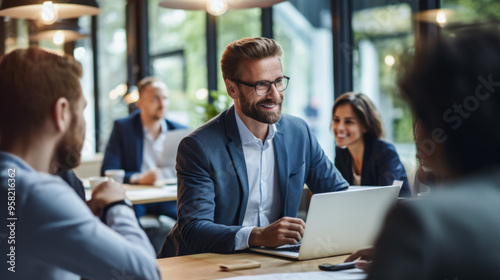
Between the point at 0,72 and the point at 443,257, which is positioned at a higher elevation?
the point at 0,72

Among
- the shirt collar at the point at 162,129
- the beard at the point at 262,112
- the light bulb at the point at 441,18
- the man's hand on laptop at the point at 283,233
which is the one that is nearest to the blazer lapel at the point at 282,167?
the beard at the point at 262,112

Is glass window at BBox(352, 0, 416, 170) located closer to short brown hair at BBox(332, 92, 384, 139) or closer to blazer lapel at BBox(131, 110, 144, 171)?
short brown hair at BBox(332, 92, 384, 139)

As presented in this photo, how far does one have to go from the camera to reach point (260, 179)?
2.54 meters

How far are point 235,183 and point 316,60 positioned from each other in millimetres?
3495

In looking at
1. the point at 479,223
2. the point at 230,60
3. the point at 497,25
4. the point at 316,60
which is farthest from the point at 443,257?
the point at 316,60

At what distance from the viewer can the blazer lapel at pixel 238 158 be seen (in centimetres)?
242

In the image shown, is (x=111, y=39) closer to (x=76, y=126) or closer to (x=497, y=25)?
(x=76, y=126)

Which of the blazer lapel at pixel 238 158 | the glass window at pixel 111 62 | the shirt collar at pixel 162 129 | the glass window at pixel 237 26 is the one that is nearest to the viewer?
the blazer lapel at pixel 238 158

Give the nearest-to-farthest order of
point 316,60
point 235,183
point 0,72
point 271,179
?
point 0,72 → point 235,183 → point 271,179 → point 316,60

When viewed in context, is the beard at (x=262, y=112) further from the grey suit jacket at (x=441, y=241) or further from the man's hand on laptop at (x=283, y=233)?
the grey suit jacket at (x=441, y=241)

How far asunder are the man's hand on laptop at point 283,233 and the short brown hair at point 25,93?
955 mm

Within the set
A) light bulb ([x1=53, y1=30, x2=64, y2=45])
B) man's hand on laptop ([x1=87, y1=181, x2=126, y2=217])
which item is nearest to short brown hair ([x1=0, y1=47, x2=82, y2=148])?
man's hand on laptop ([x1=87, y1=181, x2=126, y2=217])

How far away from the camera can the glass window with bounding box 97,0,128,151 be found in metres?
8.02

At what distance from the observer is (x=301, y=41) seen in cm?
588
